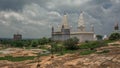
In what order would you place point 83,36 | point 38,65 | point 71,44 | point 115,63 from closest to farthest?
point 115,63, point 38,65, point 71,44, point 83,36

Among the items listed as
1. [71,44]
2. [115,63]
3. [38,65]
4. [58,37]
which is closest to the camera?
[115,63]

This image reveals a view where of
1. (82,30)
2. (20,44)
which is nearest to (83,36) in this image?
(82,30)

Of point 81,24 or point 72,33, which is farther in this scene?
point 72,33

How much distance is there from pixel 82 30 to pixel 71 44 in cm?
3615

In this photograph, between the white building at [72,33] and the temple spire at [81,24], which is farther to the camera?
the temple spire at [81,24]

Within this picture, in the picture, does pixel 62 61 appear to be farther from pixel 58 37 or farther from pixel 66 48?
pixel 58 37

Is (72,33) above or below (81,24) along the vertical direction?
below

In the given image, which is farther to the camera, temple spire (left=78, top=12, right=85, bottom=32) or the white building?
temple spire (left=78, top=12, right=85, bottom=32)

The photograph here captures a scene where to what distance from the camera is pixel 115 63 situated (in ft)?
127

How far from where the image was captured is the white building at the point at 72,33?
347 feet

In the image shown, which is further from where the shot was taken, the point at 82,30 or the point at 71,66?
the point at 82,30

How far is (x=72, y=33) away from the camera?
360 feet

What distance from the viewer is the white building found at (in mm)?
105787

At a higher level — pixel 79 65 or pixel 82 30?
pixel 82 30
